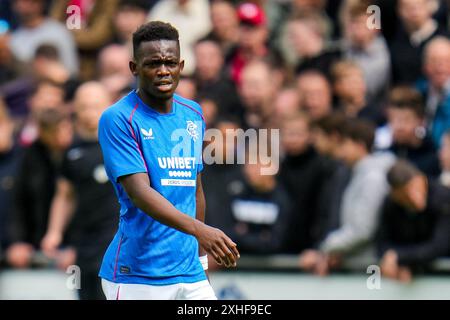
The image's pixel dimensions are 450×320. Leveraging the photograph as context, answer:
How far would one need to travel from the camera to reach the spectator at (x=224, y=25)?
484 inches

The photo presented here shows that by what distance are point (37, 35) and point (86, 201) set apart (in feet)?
11.7

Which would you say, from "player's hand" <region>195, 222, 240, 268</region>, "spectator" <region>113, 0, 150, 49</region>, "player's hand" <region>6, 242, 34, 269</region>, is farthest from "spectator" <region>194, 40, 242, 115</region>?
"player's hand" <region>195, 222, 240, 268</region>

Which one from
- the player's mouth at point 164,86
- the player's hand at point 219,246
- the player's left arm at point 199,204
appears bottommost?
the player's hand at point 219,246

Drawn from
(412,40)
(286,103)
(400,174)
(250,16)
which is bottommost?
(400,174)

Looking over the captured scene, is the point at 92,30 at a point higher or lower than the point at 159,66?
higher

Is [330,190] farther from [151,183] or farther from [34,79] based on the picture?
[34,79]

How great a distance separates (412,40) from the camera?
11.2m

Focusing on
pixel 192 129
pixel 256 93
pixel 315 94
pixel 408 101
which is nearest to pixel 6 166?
pixel 256 93

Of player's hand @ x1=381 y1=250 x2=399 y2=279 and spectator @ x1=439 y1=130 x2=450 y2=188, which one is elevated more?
spectator @ x1=439 y1=130 x2=450 y2=188

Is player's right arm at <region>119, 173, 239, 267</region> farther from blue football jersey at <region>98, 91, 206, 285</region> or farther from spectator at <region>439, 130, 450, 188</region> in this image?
spectator at <region>439, 130, 450, 188</region>

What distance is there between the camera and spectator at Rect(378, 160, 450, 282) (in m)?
9.27

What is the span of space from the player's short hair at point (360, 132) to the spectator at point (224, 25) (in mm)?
2388

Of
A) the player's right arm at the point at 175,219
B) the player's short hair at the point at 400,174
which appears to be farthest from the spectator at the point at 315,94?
the player's right arm at the point at 175,219

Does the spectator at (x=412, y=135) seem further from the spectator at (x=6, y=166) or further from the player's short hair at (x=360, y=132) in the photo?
the spectator at (x=6, y=166)
